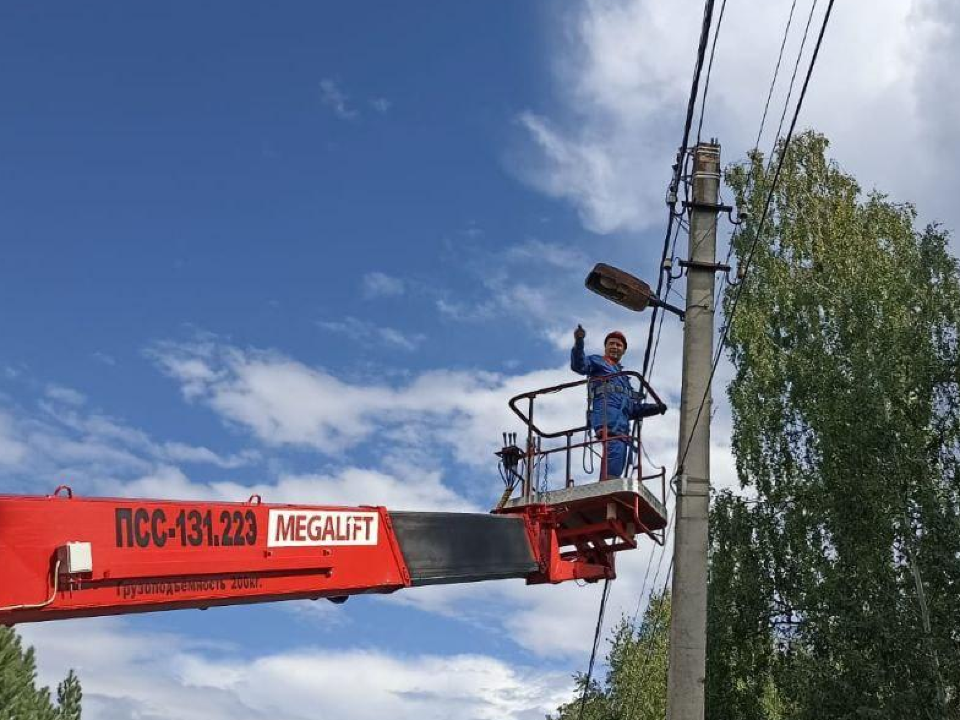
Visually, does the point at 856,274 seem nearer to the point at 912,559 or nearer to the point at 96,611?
the point at 912,559

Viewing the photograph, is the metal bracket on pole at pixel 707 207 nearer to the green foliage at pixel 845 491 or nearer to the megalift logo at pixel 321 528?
the megalift logo at pixel 321 528

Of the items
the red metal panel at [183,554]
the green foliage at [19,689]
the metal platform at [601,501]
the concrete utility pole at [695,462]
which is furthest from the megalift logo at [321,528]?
the green foliage at [19,689]

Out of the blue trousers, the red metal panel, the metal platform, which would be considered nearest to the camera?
the red metal panel

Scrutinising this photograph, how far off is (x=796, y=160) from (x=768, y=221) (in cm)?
227

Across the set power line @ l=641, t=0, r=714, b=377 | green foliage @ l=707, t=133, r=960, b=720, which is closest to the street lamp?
power line @ l=641, t=0, r=714, b=377

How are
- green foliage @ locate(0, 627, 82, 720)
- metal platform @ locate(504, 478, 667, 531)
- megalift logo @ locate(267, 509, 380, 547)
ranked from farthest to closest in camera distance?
1. green foliage @ locate(0, 627, 82, 720)
2. metal platform @ locate(504, 478, 667, 531)
3. megalift logo @ locate(267, 509, 380, 547)

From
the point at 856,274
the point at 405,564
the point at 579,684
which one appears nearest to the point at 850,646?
the point at 856,274

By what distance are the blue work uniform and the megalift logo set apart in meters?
3.03

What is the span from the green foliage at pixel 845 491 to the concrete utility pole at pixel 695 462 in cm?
968

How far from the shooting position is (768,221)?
2497 cm

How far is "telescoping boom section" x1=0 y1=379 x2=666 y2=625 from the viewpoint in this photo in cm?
521

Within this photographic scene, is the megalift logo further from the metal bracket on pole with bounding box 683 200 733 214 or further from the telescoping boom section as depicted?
the metal bracket on pole with bounding box 683 200 733 214

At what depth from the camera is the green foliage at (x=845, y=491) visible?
55.0ft

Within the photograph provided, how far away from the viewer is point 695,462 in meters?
8.59
